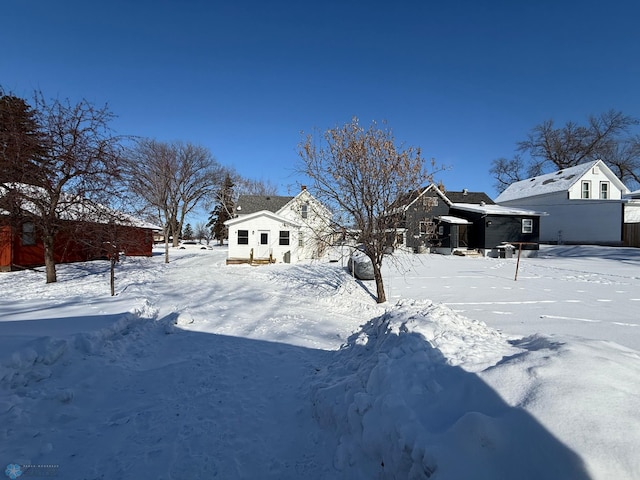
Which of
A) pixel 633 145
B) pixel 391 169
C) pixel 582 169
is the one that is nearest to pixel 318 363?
pixel 391 169

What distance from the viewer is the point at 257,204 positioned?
30109 mm

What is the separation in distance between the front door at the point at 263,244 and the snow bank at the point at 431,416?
18.6 m

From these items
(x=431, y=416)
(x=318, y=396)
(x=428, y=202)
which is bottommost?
(x=318, y=396)

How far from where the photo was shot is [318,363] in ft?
16.2

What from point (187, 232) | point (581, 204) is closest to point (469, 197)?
point (581, 204)

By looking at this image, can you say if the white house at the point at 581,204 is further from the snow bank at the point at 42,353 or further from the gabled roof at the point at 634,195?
the snow bank at the point at 42,353

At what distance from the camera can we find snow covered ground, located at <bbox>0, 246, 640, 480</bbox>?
1981 mm

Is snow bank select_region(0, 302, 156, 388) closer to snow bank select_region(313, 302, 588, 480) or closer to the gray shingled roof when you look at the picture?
snow bank select_region(313, 302, 588, 480)

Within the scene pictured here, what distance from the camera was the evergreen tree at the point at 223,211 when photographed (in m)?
42.8

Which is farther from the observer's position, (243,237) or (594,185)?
(594,185)

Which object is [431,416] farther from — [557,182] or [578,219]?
[557,182]

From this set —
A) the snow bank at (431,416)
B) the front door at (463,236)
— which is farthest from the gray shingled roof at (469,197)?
the snow bank at (431,416)

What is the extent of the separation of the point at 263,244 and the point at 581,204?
93.0 feet

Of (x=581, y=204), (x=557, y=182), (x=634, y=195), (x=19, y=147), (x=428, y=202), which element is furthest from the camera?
(x=557, y=182)
